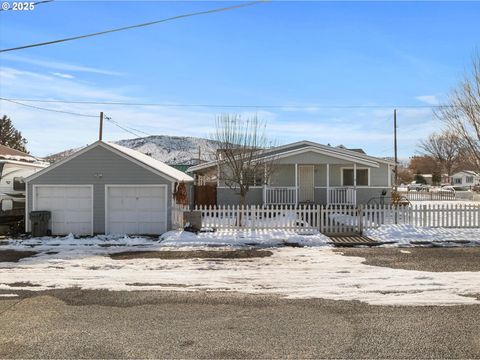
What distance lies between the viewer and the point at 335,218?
53.5 feet

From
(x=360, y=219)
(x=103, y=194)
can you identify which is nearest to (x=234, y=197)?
(x=103, y=194)

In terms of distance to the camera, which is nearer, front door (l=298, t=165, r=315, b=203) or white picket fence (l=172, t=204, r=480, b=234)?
white picket fence (l=172, t=204, r=480, b=234)

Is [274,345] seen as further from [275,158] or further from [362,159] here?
[362,159]

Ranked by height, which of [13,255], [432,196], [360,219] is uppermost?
[432,196]

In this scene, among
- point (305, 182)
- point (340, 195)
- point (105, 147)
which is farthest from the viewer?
point (305, 182)

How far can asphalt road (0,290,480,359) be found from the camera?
15.8 ft

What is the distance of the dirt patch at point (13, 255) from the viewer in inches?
450

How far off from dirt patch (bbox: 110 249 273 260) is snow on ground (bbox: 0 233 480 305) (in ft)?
1.24

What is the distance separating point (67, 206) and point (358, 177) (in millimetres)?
16607

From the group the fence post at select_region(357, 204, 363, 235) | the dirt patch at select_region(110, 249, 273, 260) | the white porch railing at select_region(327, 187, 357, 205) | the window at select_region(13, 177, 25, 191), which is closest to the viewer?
the dirt patch at select_region(110, 249, 273, 260)

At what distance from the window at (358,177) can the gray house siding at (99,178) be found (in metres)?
13.2

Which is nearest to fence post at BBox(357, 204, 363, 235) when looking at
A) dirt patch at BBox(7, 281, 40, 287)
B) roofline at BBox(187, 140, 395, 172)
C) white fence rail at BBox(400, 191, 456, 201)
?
roofline at BBox(187, 140, 395, 172)

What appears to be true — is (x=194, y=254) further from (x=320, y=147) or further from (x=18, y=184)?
(x=320, y=147)

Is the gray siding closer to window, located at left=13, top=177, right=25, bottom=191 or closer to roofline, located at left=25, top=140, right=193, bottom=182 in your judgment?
roofline, located at left=25, top=140, right=193, bottom=182
